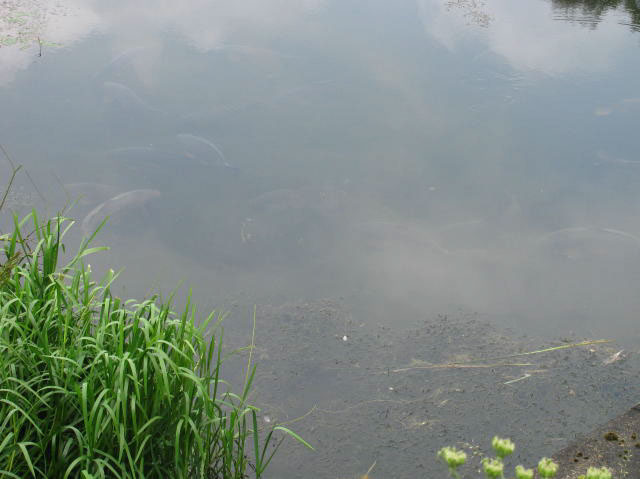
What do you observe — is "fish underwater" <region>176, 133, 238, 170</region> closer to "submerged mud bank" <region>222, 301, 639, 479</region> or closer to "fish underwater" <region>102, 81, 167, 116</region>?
"fish underwater" <region>102, 81, 167, 116</region>

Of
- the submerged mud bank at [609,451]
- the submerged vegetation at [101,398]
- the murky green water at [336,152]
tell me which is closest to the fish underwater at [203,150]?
the murky green water at [336,152]

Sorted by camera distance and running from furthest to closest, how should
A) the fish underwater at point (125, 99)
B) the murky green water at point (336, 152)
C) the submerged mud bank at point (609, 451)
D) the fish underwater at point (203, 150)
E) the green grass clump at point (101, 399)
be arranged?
the fish underwater at point (125, 99), the fish underwater at point (203, 150), the murky green water at point (336, 152), the submerged mud bank at point (609, 451), the green grass clump at point (101, 399)

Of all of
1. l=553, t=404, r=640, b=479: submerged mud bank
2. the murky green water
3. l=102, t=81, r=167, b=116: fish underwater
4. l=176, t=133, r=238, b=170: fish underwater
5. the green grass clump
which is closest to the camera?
the green grass clump

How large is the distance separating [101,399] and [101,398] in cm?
2

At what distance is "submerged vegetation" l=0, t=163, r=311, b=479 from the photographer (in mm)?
1763

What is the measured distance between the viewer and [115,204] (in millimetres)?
3434

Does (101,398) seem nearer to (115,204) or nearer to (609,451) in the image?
(609,451)

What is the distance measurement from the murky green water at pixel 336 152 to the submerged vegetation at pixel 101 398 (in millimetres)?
837

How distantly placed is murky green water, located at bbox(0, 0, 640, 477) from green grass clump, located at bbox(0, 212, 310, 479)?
84cm

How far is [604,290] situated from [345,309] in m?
1.19

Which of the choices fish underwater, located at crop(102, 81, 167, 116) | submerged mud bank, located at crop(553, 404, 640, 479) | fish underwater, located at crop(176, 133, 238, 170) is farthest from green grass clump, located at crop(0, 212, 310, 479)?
fish underwater, located at crop(102, 81, 167, 116)

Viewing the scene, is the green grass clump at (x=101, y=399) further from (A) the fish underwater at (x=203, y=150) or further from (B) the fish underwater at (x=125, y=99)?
(B) the fish underwater at (x=125, y=99)

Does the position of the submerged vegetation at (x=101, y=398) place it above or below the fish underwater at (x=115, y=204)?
above

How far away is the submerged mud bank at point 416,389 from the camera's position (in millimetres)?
2299
